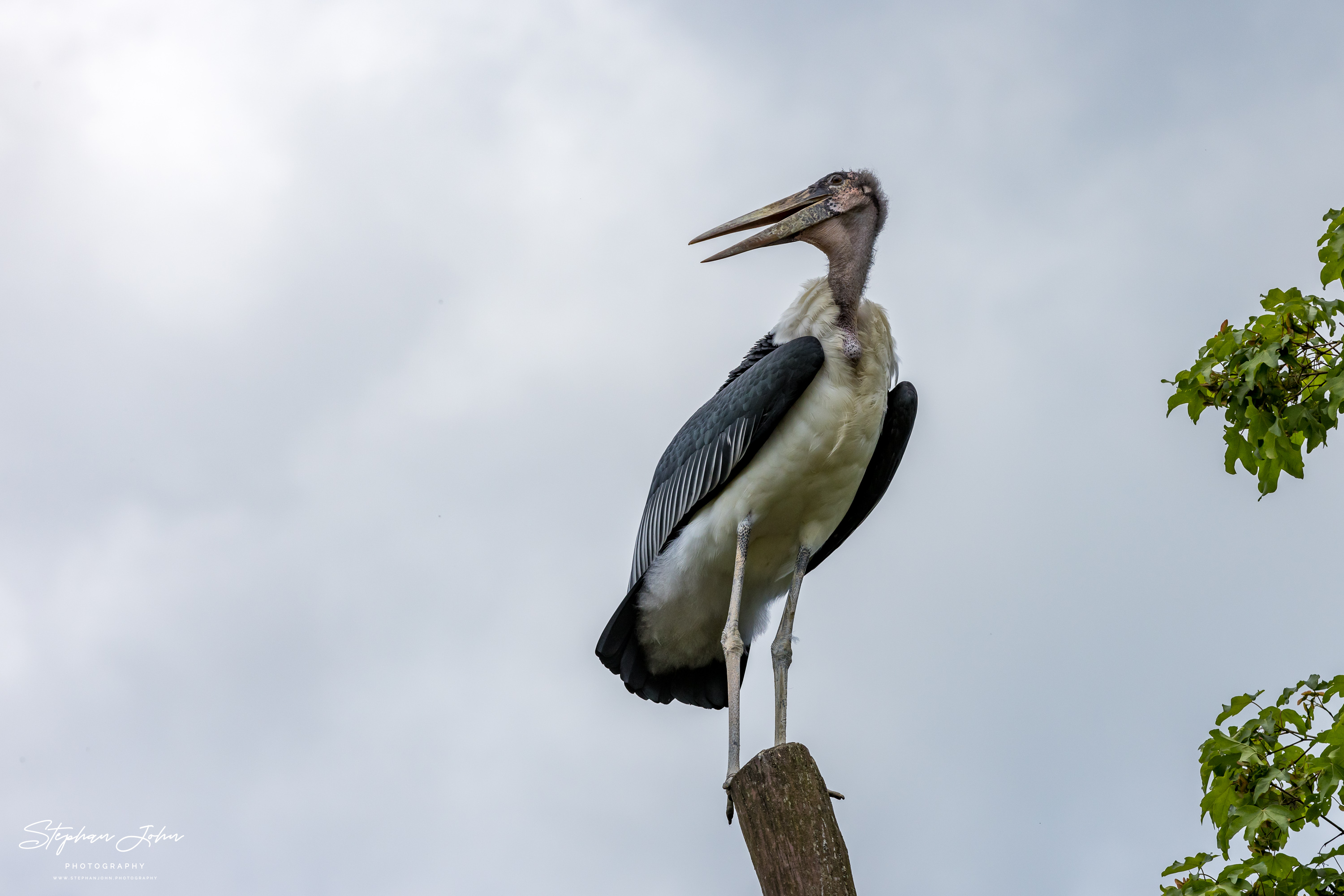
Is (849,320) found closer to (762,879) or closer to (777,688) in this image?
(777,688)

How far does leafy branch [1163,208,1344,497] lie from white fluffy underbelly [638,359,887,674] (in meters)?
1.80

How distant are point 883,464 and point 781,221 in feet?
4.35

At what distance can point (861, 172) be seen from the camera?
22.0 ft

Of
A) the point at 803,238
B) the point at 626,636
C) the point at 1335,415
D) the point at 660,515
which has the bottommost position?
the point at 1335,415

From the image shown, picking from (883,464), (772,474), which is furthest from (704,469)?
(883,464)

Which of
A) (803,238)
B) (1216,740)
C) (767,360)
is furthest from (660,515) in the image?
(1216,740)

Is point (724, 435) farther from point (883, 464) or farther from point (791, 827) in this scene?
point (791, 827)

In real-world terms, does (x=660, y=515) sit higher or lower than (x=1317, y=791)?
higher

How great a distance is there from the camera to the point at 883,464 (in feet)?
21.4

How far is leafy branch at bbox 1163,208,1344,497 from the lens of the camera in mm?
4125

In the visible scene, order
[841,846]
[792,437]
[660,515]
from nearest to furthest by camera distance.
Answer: [841,846]
[792,437]
[660,515]

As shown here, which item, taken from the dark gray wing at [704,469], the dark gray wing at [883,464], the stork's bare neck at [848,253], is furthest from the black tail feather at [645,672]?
the stork's bare neck at [848,253]

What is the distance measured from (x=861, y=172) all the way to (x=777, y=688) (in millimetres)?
2575

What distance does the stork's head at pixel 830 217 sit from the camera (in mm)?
6523
